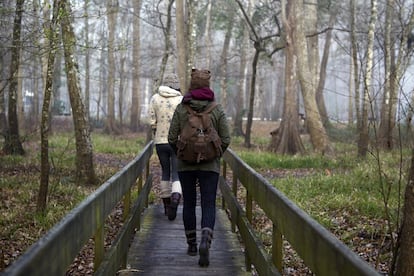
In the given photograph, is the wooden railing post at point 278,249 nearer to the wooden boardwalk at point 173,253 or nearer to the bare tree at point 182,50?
the wooden boardwalk at point 173,253

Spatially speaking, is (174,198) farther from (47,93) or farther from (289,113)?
(289,113)

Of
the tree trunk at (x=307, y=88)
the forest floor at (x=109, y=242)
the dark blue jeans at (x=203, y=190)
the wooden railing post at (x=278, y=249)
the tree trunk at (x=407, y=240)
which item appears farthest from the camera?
the tree trunk at (x=307, y=88)

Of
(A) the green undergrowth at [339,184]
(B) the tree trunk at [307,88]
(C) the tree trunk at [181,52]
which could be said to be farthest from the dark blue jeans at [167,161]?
(B) the tree trunk at [307,88]

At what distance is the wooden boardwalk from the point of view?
487cm

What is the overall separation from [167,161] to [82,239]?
416 centimetres

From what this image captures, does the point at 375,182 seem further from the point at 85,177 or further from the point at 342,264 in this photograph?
the point at 342,264

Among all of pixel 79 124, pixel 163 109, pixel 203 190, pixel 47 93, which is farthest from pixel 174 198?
pixel 79 124

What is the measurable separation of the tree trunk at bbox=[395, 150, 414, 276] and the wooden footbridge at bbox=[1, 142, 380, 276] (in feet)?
3.09

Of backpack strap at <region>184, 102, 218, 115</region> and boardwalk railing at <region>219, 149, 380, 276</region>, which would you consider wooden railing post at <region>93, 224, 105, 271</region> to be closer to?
boardwalk railing at <region>219, 149, 380, 276</region>

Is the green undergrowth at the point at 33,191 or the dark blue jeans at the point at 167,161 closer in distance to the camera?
the dark blue jeans at the point at 167,161

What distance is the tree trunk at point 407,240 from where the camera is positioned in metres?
3.64

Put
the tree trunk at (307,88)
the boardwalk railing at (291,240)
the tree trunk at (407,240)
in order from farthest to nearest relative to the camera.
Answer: the tree trunk at (307,88), the tree trunk at (407,240), the boardwalk railing at (291,240)

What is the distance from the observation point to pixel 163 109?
693 centimetres

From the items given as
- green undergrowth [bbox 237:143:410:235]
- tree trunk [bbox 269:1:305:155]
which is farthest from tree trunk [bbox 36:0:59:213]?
tree trunk [bbox 269:1:305:155]
